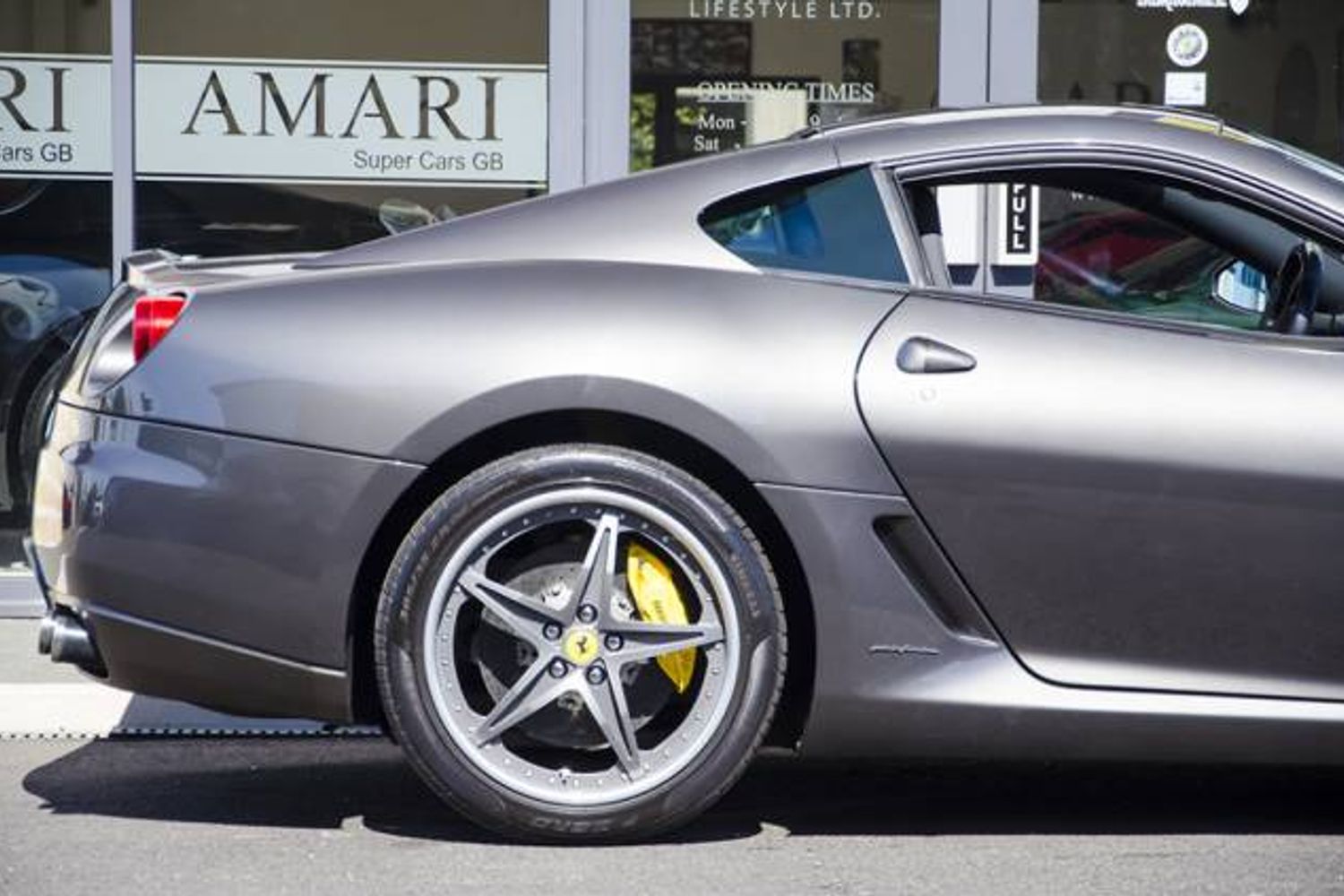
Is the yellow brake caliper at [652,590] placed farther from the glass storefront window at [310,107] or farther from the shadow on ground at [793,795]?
the glass storefront window at [310,107]

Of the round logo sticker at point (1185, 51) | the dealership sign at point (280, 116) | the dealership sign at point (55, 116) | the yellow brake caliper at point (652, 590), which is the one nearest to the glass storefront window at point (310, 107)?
the dealership sign at point (280, 116)

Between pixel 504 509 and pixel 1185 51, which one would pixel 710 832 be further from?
pixel 1185 51

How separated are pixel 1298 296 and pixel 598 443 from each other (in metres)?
1.35

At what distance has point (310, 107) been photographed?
8195 mm

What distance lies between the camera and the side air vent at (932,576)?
4645mm

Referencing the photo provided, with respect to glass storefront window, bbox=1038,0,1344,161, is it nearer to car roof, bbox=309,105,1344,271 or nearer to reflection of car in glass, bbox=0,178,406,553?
reflection of car in glass, bbox=0,178,406,553

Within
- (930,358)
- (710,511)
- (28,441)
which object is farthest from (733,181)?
(28,441)

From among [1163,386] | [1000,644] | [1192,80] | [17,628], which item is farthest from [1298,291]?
[17,628]

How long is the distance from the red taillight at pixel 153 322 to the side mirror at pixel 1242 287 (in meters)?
2.02

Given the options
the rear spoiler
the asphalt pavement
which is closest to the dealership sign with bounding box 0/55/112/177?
the asphalt pavement

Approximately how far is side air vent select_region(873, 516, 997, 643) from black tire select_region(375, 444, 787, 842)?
0.77 ft

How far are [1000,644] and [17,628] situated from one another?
409 cm

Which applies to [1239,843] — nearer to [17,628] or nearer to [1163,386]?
[1163,386]

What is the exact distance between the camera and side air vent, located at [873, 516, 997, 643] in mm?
4645
